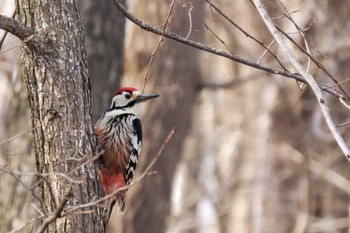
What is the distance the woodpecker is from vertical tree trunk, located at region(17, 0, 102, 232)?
143cm

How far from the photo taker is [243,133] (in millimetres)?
13688

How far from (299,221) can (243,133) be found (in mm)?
2054

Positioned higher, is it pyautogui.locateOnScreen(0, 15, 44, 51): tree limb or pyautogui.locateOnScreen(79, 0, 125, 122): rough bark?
pyautogui.locateOnScreen(79, 0, 125, 122): rough bark

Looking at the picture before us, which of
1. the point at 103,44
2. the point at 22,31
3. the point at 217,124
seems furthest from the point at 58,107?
the point at 217,124

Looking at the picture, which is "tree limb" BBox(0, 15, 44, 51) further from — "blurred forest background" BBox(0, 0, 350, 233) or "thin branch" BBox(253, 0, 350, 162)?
"blurred forest background" BBox(0, 0, 350, 233)

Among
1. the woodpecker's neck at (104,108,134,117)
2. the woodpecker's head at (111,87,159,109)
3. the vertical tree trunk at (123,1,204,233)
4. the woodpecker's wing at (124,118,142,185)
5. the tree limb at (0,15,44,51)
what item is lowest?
the tree limb at (0,15,44,51)

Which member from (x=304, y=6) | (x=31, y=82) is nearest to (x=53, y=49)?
(x=31, y=82)

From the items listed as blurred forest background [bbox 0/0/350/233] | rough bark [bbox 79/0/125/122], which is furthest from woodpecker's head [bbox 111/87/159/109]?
rough bark [bbox 79/0/125/122]

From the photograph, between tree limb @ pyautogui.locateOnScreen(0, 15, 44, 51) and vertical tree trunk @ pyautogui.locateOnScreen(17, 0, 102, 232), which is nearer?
tree limb @ pyautogui.locateOnScreen(0, 15, 44, 51)

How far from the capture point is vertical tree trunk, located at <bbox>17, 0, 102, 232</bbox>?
3.91 meters

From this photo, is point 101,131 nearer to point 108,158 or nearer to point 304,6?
point 108,158

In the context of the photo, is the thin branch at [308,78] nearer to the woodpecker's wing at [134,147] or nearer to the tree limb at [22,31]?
the tree limb at [22,31]

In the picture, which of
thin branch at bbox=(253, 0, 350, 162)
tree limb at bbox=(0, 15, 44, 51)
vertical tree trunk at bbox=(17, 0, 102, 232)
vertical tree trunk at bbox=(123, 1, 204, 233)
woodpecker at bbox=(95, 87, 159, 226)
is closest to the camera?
thin branch at bbox=(253, 0, 350, 162)

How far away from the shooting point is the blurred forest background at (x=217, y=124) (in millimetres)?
7086
